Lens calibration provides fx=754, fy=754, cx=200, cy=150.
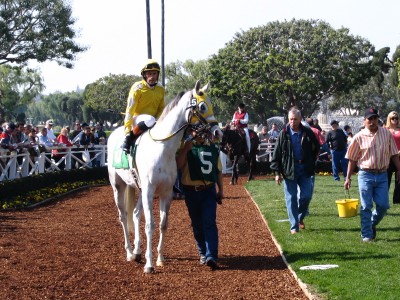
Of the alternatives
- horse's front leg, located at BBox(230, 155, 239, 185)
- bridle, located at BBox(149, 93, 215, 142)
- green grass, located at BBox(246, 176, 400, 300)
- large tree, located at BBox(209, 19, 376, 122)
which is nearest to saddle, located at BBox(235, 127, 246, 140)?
horse's front leg, located at BBox(230, 155, 239, 185)

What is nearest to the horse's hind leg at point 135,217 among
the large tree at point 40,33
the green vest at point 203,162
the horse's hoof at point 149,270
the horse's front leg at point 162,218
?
the horse's front leg at point 162,218

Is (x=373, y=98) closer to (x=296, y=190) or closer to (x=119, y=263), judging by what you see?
(x=296, y=190)

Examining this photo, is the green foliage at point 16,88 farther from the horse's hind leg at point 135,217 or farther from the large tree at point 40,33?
the horse's hind leg at point 135,217

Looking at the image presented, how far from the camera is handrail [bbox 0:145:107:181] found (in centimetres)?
1802

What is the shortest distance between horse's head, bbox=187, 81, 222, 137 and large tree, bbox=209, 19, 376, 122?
41461 millimetres

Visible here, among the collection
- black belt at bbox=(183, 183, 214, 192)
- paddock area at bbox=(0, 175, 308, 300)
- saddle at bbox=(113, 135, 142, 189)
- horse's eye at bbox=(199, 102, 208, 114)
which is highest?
horse's eye at bbox=(199, 102, 208, 114)

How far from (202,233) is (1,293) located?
103 inches

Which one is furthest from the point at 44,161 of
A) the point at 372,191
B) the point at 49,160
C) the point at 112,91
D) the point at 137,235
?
the point at 112,91

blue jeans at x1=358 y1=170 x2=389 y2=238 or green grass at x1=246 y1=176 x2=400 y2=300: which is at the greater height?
blue jeans at x1=358 y1=170 x2=389 y2=238

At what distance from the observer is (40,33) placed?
115 ft

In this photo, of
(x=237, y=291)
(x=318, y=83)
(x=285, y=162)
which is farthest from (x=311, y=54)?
(x=237, y=291)

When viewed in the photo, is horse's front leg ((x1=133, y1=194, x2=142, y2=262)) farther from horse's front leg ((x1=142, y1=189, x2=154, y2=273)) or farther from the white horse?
horse's front leg ((x1=142, y1=189, x2=154, y2=273))

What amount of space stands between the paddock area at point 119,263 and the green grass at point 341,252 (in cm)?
21

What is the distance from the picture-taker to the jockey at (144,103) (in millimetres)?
9318
